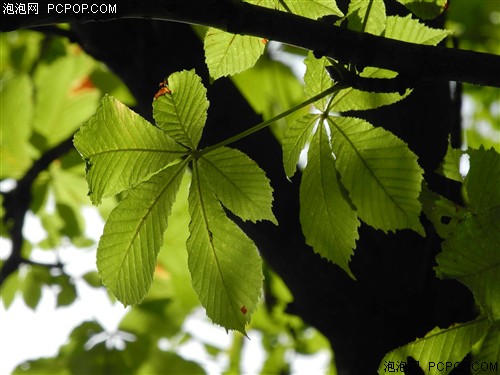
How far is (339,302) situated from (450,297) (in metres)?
0.20

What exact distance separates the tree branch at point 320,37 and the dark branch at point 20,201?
1.06m

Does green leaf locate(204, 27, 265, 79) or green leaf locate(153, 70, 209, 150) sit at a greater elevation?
green leaf locate(204, 27, 265, 79)

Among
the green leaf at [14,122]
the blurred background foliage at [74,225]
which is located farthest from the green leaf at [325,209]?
the green leaf at [14,122]

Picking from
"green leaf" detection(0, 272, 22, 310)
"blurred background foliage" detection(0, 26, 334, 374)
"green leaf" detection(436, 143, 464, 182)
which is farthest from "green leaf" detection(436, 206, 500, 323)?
"green leaf" detection(0, 272, 22, 310)

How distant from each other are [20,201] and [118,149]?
1030 mm

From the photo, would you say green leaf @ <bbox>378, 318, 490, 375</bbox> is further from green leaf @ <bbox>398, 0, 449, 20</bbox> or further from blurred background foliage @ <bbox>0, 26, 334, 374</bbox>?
blurred background foliage @ <bbox>0, 26, 334, 374</bbox>

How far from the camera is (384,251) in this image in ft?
3.45

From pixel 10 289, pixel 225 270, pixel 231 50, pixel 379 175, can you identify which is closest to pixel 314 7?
pixel 231 50

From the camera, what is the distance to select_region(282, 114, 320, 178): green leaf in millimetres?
651

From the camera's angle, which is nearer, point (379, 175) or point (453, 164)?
point (379, 175)

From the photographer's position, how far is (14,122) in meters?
1.49

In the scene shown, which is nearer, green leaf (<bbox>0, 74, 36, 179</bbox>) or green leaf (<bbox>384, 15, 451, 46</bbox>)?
green leaf (<bbox>384, 15, 451, 46</bbox>)

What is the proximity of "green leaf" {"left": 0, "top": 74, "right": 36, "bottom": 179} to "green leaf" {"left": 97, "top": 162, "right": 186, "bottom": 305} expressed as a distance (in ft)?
3.20

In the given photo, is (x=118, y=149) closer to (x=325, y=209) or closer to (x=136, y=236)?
(x=136, y=236)
